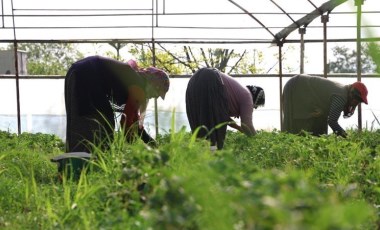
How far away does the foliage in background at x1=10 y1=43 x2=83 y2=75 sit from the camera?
24.7 m

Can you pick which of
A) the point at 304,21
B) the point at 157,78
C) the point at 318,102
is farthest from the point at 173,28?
the point at 157,78

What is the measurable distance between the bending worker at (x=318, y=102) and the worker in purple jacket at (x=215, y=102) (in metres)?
1.04

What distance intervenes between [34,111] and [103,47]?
10.3 metres

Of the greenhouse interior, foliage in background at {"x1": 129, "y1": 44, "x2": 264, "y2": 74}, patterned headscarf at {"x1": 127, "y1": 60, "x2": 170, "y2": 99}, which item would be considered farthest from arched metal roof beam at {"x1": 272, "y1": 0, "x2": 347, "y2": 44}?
foliage in background at {"x1": 129, "y1": 44, "x2": 264, "y2": 74}

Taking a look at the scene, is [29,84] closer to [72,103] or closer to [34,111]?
[34,111]

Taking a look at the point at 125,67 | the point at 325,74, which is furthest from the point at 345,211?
A: the point at 325,74

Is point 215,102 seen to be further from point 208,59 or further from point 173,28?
point 208,59

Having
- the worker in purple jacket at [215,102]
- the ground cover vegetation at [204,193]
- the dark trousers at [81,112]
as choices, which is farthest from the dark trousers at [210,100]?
the dark trousers at [81,112]

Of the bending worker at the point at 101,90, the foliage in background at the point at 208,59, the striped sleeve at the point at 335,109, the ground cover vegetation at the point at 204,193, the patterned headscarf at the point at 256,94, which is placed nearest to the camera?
the ground cover vegetation at the point at 204,193

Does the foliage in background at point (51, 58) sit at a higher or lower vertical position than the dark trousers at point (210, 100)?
higher

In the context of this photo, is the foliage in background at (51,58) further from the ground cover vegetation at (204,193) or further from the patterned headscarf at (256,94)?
the ground cover vegetation at (204,193)

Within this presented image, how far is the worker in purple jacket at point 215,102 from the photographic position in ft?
14.9

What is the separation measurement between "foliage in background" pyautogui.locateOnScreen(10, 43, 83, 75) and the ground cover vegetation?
2080 centimetres

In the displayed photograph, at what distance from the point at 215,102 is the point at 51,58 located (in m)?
22.3
